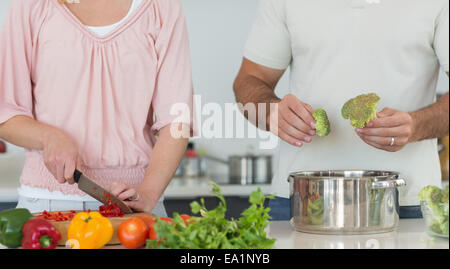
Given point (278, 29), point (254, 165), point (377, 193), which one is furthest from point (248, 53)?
point (254, 165)

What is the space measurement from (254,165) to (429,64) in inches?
53.3

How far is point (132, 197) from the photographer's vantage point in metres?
1.64

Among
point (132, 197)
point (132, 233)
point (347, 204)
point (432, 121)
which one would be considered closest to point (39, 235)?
point (132, 233)

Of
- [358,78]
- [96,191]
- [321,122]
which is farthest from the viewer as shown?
[358,78]

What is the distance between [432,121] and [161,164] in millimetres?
693

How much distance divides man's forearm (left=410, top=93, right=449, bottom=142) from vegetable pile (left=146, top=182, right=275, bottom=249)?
0.55m

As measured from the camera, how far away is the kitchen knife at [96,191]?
1557 millimetres

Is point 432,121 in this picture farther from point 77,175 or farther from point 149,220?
point 77,175

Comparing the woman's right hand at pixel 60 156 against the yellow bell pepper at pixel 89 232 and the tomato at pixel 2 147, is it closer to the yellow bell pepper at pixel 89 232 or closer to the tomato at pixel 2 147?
the yellow bell pepper at pixel 89 232

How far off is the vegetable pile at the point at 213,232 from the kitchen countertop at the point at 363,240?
111mm

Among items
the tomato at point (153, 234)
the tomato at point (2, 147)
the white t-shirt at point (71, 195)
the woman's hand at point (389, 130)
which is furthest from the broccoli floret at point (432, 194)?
the tomato at point (2, 147)

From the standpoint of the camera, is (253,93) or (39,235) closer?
(39,235)

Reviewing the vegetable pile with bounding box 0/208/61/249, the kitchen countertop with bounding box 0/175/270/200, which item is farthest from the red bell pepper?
the kitchen countertop with bounding box 0/175/270/200

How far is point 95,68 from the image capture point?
1.70m
